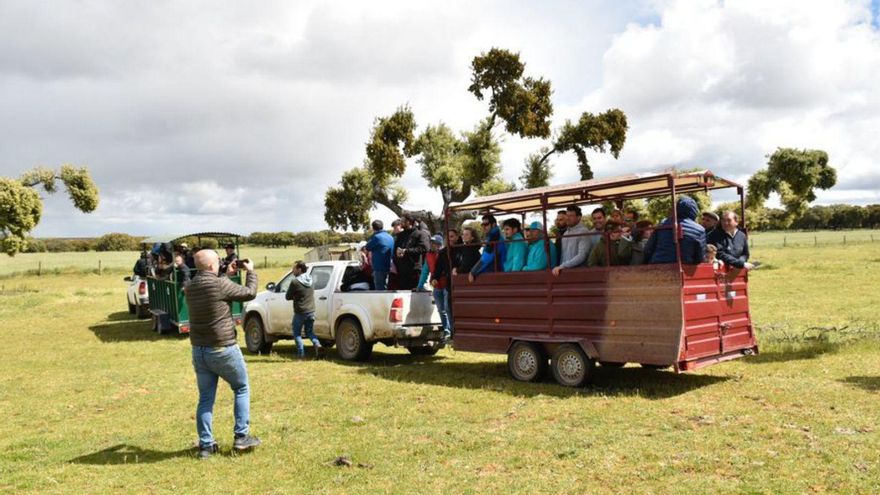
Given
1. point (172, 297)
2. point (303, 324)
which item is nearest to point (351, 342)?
point (303, 324)

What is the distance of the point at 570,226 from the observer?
997 cm

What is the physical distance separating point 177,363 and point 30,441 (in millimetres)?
5623

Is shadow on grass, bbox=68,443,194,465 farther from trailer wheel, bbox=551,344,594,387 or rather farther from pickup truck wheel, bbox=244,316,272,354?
pickup truck wheel, bbox=244,316,272,354

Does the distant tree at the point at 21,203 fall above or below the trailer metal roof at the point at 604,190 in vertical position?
above

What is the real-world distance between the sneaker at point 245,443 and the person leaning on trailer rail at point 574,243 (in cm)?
457

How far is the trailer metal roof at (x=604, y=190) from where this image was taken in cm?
874

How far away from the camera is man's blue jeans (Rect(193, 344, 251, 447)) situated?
691 cm

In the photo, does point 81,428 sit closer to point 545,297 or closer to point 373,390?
point 373,390

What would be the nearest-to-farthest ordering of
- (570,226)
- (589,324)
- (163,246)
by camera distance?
1. (589,324)
2. (570,226)
3. (163,246)

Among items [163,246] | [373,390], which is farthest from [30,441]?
[163,246]

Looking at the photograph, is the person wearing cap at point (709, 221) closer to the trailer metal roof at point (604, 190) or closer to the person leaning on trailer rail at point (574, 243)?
the trailer metal roof at point (604, 190)

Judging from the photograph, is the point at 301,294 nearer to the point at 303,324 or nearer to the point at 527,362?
the point at 303,324

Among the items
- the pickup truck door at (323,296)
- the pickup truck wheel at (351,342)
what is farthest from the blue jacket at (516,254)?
the pickup truck door at (323,296)

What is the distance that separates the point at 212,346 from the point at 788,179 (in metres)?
40.7
